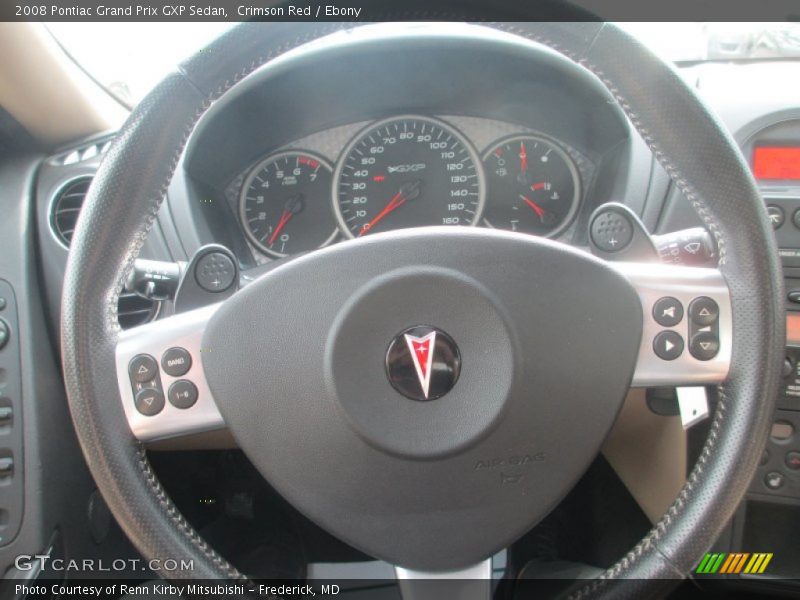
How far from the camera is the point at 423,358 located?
31.1 inches

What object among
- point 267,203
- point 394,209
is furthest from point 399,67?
point 267,203

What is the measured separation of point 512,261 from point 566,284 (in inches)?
2.6

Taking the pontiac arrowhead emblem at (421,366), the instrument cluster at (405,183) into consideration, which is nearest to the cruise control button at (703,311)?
the pontiac arrowhead emblem at (421,366)

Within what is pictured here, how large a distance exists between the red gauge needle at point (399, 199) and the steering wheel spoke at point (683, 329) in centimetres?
93

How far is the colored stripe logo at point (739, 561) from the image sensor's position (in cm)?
141

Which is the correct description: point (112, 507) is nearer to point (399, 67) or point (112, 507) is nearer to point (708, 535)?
point (708, 535)

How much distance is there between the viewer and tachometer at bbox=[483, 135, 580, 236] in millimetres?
1734

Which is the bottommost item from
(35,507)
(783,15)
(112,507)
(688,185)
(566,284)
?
(35,507)

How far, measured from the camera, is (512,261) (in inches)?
32.4

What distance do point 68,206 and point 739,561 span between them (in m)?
1.45

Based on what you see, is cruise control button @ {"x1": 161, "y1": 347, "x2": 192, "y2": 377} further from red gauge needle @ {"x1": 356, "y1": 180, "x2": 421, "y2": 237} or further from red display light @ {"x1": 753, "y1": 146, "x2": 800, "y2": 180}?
red display light @ {"x1": 753, "y1": 146, "x2": 800, "y2": 180}

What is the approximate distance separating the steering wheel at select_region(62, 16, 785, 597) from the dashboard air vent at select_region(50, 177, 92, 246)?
745mm

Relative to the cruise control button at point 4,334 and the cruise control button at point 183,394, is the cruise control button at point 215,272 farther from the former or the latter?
the cruise control button at point 4,334

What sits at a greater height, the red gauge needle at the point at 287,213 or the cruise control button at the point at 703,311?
the cruise control button at the point at 703,311
